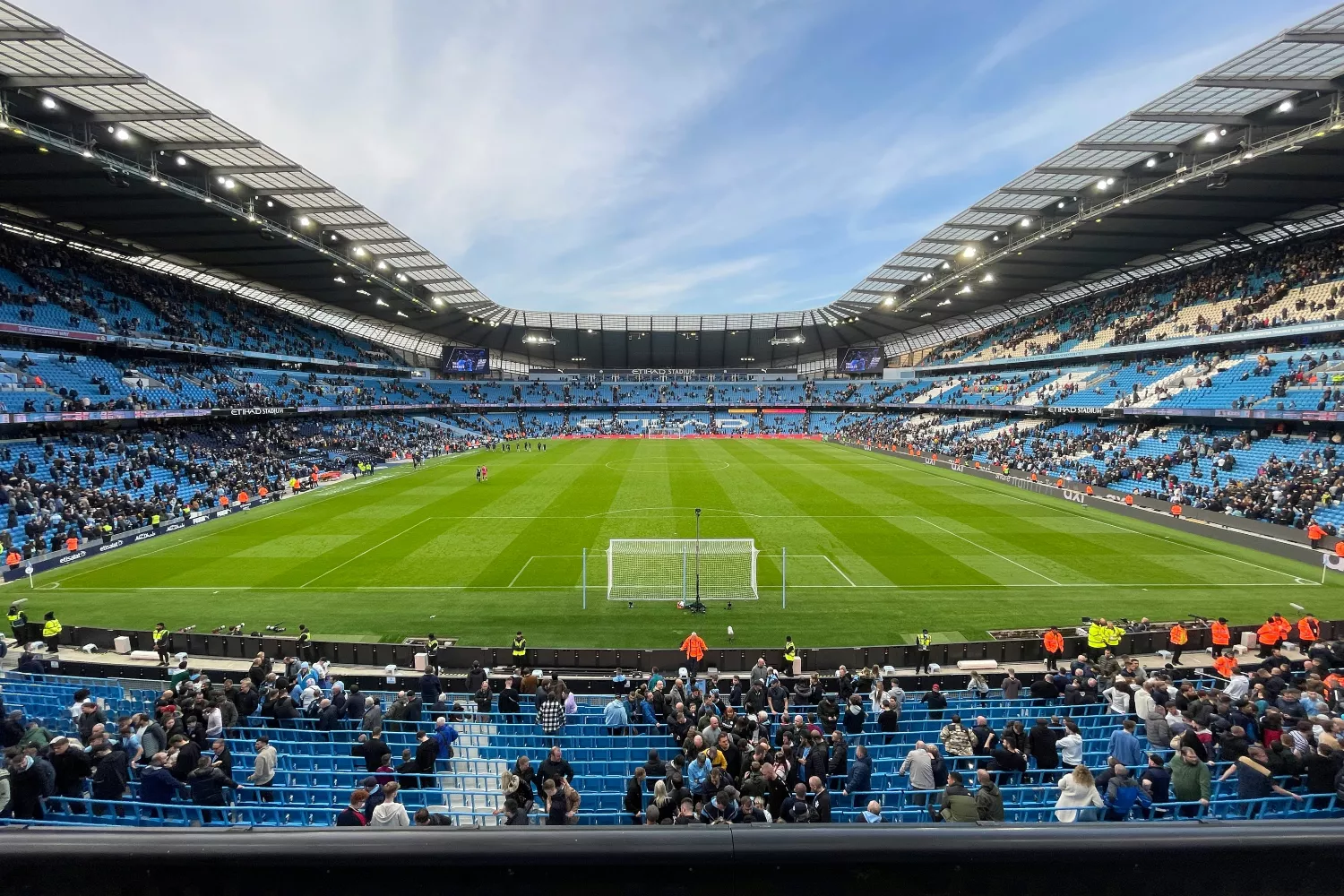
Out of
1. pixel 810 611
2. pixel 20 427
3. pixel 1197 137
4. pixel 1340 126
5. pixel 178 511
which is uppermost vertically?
pixel 1197 137

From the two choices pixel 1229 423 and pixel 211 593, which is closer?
pixel 211 593

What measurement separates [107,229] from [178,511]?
2440 cm

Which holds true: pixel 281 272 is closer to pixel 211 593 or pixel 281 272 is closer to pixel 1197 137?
pixel 211 593

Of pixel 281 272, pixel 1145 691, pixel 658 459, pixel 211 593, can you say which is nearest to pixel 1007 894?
pixel 1145 691

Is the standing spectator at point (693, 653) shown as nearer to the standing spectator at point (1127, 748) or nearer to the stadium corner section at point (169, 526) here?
the standing spectator at point (1127, 748)

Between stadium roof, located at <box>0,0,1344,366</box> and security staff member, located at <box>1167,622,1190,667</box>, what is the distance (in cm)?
2312

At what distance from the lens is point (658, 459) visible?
5850 centimetres

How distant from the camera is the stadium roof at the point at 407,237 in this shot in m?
26.3

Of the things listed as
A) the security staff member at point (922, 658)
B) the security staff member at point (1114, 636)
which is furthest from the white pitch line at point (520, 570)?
the security staff member at point (1114, 636)

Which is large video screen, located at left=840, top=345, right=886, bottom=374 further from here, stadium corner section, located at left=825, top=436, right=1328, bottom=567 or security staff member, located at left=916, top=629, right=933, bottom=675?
security staff member, located at left=916, top=629, right=933, bottom=675

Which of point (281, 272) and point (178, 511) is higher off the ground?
point (281, 272)

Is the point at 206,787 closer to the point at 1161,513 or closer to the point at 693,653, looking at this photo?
the point at 693,653

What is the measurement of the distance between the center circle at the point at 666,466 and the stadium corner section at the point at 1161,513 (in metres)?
19.8

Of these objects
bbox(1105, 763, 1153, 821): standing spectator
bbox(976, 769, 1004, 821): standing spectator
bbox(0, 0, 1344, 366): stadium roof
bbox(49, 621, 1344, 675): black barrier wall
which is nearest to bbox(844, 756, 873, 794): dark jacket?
bbox(976, 769, 1004, 821): standing spectator
